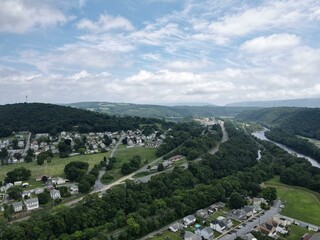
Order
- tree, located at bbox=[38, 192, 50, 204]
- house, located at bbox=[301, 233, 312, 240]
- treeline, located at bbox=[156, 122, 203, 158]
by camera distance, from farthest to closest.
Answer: treeline, located at bbox=[156, 122, 203, 158], tree, located at bbox=[38, 192, 50, 204], house, located at bbox=[301, 233, 312, 240]

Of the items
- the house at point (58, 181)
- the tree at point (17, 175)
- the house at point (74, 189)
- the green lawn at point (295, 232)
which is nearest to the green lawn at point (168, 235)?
the green lawn at point (295, 232)

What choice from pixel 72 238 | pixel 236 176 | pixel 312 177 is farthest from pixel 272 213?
pixel 72 238

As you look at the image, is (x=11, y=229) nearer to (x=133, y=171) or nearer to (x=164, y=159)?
(x=133, y=171)

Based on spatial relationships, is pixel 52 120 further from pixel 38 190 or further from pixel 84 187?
pixel 84 187

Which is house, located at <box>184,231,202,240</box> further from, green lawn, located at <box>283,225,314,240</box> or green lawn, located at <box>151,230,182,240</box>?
green lawn, located at <box>283,225,314,240</box>

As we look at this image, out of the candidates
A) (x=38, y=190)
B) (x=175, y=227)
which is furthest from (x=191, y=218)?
(x=38, y=190)

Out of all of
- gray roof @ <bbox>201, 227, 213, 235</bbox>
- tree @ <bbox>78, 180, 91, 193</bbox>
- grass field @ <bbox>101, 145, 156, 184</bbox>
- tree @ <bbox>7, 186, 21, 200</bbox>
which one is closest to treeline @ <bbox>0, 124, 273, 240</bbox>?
gray roof @ <bbox>201, 227, 213, 235</bbox>
